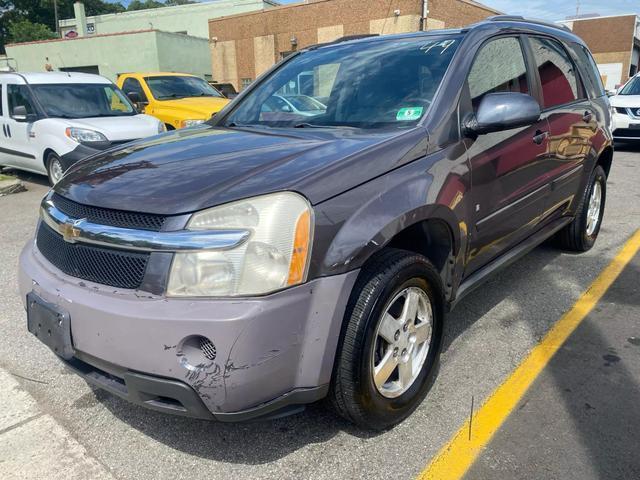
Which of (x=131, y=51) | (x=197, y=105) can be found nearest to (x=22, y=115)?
(x=197, y=105)

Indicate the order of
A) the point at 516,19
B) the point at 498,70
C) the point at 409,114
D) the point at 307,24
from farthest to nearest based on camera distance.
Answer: the point at 307,24, the point at 516,19, the point at 498,70, the point at 409,114

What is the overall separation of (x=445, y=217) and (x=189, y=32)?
41698mm

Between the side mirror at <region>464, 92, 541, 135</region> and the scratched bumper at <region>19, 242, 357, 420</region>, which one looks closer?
the scratched bumper at <region>19, 242, 357, 420</region>

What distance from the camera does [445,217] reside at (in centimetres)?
266

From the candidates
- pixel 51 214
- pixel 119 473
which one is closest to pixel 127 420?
pixel 119 473

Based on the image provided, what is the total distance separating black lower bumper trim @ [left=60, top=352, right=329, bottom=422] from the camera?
199 cm

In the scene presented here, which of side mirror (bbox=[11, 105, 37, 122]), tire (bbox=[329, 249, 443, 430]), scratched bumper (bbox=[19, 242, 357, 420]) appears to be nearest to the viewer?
scratched bumper (bbox=[19, 242, 357, 420])

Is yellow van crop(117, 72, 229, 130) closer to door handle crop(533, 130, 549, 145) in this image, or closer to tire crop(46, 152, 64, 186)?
tire crop(46, 152, 64, 186)

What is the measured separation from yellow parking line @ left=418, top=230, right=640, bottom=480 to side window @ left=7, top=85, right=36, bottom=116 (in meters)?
8.12

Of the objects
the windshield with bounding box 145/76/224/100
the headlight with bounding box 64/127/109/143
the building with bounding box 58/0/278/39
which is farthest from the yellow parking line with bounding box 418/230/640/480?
the building with bounding box 58/0/278/39

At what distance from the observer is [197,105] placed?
975 cm

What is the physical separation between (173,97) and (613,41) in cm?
4400

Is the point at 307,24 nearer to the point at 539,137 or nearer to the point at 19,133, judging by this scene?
the point at 19,133

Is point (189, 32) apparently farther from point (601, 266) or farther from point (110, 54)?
point (601, 266)
